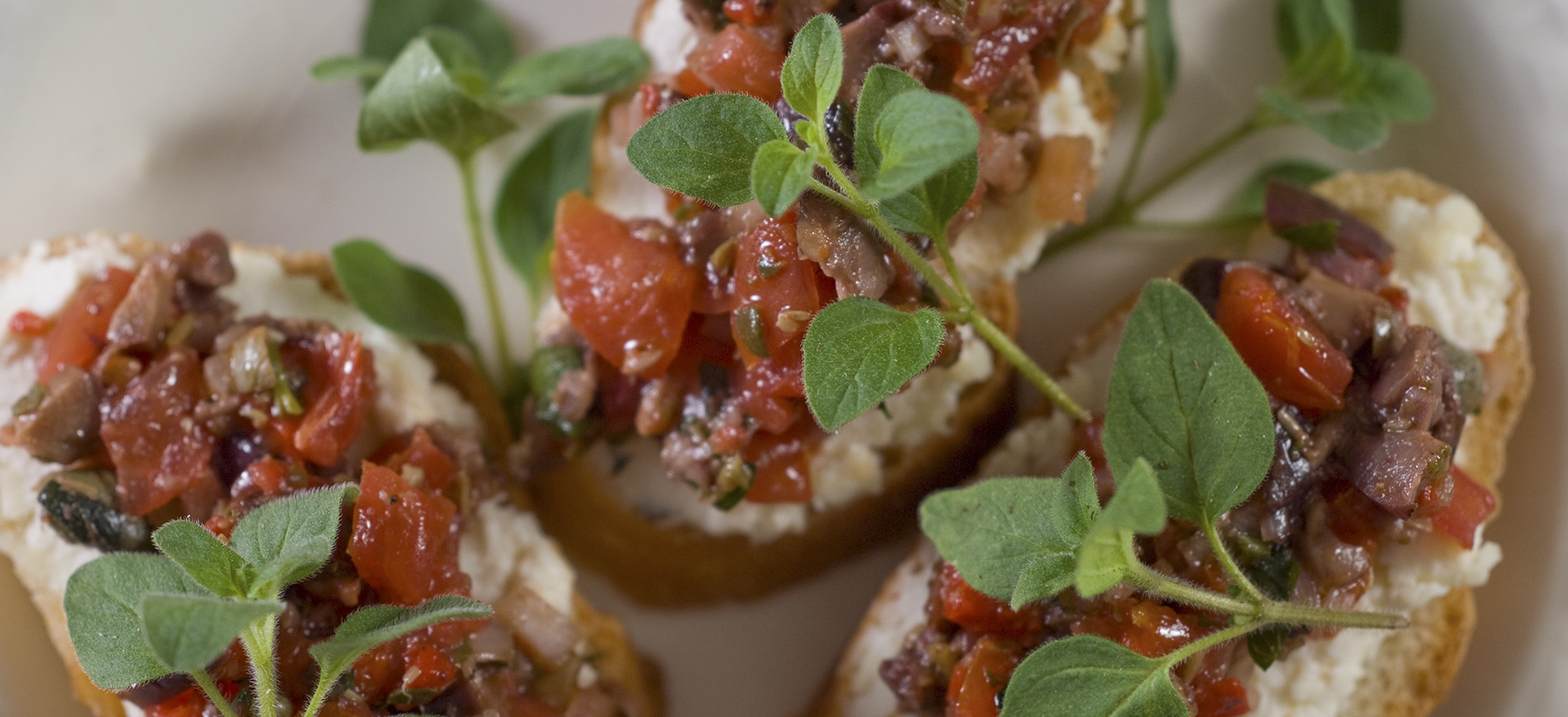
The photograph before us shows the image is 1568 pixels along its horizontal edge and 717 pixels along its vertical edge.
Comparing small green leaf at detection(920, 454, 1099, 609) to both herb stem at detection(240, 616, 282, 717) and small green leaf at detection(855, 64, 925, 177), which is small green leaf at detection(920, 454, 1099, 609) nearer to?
small green leaf at detection(855, 64, 925, 177)

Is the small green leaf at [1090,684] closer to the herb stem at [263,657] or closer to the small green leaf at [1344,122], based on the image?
the herb stem at [263,657]

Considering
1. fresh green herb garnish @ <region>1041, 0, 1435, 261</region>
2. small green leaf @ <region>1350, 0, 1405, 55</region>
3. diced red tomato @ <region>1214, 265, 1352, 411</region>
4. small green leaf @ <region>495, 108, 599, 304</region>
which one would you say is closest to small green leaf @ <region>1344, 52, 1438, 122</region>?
fresh green herb garnish @ <region>1041, 0, 1435, 261</region>

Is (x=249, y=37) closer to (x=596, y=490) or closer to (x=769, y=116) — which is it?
(x=596, y=490)

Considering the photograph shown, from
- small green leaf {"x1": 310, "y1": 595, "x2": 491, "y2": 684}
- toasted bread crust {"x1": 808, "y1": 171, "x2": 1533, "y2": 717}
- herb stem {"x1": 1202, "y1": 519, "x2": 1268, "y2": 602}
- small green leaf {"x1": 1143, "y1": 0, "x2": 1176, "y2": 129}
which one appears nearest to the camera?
small green leaf {"x1": 310, "y1": 595, "x2": 491, "y2": 684}

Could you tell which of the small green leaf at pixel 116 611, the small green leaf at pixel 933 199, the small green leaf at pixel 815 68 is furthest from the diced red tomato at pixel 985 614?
the small green leaf at pixel 116 611

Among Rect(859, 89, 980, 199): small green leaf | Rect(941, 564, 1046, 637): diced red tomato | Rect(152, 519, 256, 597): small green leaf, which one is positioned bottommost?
Rect(941, 564, 1046, 637): diced red tomato

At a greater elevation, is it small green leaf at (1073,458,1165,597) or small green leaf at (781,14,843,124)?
small green leaf at (781,14,843,124)
